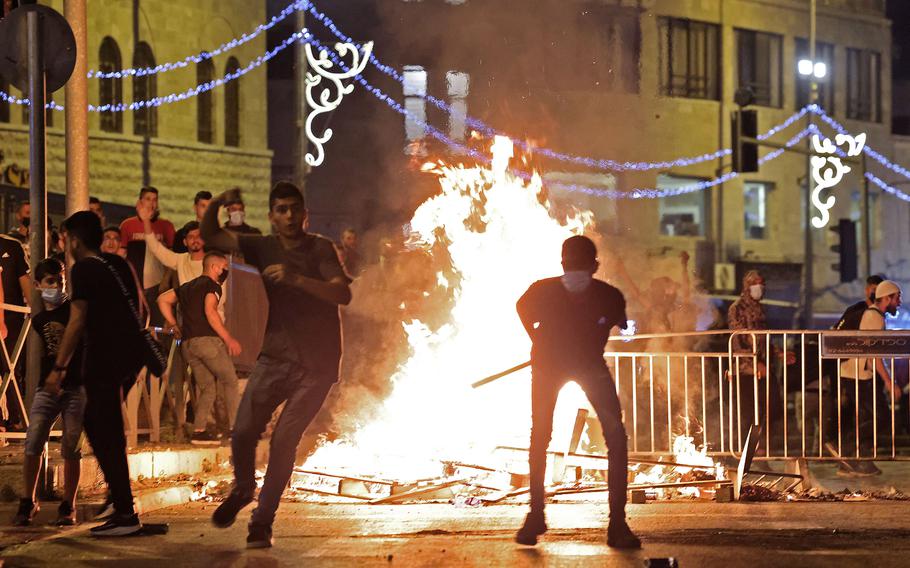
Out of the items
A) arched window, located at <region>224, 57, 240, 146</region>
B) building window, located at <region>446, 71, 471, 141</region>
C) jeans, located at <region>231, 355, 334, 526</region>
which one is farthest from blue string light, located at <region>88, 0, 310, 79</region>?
jeans, located at <region>231, 355, 334, 526</region>

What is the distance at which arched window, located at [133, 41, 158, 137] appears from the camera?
28.6 metres

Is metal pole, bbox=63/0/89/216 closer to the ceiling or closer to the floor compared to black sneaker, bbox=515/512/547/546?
closer to the ceiling

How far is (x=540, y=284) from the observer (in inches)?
317

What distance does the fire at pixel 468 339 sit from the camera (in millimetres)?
11891

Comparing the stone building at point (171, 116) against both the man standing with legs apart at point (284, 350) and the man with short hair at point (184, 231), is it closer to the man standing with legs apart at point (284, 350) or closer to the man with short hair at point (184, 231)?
the man with short hair at point (184, 231)

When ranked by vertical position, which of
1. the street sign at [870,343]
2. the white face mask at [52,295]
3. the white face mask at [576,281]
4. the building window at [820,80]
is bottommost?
the street sign at [870,343]

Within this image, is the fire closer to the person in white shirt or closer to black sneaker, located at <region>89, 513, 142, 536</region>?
the person in white shirt

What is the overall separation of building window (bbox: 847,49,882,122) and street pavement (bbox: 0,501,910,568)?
109 feet

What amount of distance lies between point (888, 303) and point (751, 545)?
20.5ft

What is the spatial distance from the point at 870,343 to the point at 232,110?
71.9 feet

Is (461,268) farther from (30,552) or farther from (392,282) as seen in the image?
(30,552)

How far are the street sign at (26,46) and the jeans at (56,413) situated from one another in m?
2.11

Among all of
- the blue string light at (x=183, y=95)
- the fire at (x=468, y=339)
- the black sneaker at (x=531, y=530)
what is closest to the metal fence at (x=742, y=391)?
the fire at (x=468, y=339)

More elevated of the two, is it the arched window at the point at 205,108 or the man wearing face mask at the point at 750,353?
the arched window at the point at 205,108
